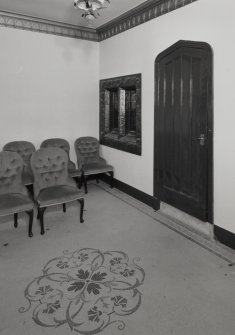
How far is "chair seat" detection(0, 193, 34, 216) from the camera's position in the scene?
3.33m

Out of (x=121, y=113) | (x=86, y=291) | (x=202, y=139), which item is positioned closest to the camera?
(x=86, y=291)

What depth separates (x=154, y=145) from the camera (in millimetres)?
4457

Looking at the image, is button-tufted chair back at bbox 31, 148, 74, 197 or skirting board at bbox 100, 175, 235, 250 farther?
button-tufted chair back at bbox 31, 148, 74, 197

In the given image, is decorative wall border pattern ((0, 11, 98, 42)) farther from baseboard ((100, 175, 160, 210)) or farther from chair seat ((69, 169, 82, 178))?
baseboard ((100, 175, 160, 210))

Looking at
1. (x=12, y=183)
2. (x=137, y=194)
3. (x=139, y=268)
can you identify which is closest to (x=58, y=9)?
(x=12, y=183)

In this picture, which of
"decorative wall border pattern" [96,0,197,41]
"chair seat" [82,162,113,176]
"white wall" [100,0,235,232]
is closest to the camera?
"white wall" [100,0,235,232]

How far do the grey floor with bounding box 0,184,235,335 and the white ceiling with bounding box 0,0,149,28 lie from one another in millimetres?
3104

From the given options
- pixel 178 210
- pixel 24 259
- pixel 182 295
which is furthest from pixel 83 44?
pixel 182 295

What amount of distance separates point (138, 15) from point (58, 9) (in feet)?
4.20

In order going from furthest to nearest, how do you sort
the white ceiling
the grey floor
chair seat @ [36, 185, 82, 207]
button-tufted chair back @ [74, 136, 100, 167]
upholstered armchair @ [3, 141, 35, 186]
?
Answer: 1. button-tufted chair back @ [74, 136, 100, 167]
2. upholstered armchair @ [3, 141, 35, 186]
3. the white ceiling
4. chair seat @ [36, 185, 82, 207]
5. the grey floor

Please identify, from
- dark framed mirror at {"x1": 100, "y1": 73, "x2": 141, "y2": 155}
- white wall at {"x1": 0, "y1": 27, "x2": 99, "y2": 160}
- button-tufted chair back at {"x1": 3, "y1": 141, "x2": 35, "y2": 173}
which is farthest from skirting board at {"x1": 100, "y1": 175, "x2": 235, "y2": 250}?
button-tufted chair back at {"x1": 3, "y1": 141, "x2": 35, "y2": 173}

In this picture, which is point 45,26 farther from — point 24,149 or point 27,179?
point 27,179

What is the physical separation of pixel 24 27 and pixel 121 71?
1847 millimetres

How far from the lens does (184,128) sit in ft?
12.5
